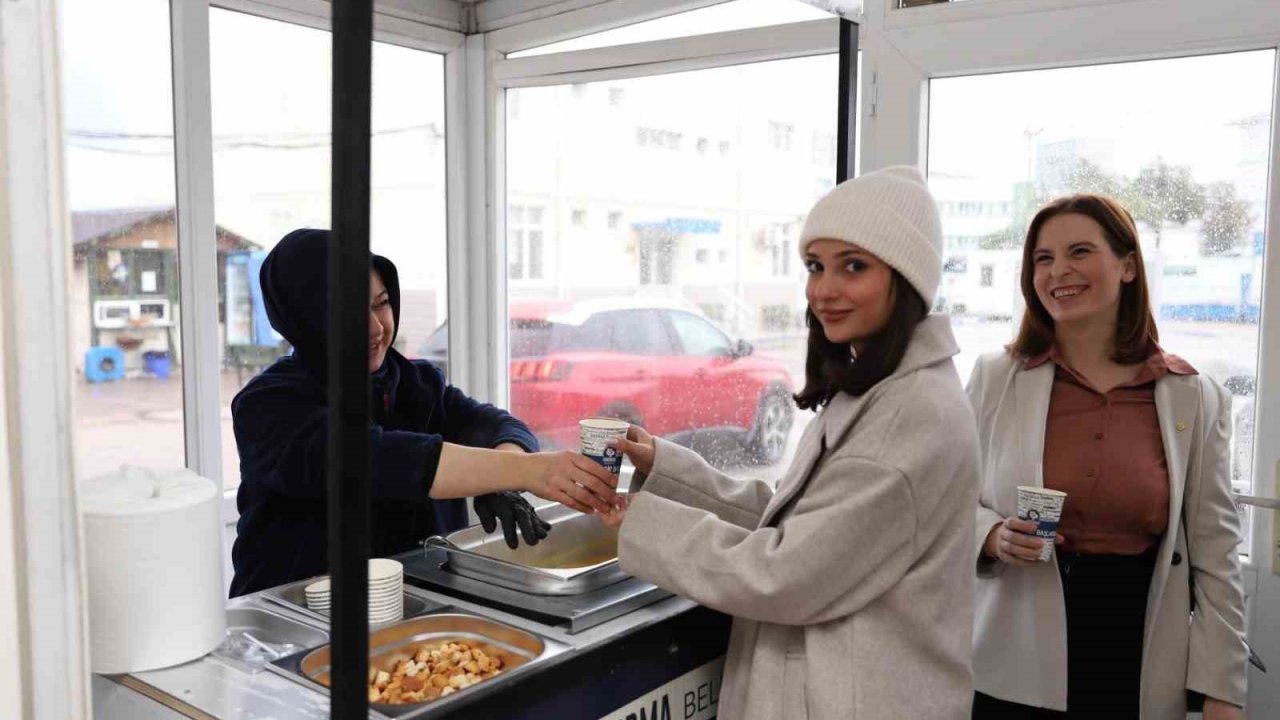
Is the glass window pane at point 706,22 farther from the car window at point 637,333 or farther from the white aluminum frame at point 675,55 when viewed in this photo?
the car window at point 637,333

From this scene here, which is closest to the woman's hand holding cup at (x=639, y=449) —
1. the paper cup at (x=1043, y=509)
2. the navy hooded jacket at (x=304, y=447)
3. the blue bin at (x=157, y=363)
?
the navy hooded jacket at (x=304, y=447)

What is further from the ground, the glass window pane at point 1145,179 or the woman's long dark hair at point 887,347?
the glass window pane at point 1145,179

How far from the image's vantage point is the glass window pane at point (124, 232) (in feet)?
9.99

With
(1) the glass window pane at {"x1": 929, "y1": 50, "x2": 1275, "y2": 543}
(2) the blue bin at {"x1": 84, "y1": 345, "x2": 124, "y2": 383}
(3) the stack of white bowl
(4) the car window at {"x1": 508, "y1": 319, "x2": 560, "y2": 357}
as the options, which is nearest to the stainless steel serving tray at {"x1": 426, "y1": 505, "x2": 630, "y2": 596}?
(3) the stack of white bowl

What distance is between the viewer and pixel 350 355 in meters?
1.06

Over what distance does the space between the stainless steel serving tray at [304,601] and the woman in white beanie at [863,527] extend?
417 mm

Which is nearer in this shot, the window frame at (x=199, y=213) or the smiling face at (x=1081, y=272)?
the smiling face at (x=1081, y=272)

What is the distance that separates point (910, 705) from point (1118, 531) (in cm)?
79

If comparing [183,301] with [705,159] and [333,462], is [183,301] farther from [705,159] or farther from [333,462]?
[333,462]

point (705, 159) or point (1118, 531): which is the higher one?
point (705, 159)

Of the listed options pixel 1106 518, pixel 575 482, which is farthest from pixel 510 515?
pixel 1106 518

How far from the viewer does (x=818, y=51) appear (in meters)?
3.15

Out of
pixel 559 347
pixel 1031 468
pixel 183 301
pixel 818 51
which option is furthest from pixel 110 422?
pixel 1031 468

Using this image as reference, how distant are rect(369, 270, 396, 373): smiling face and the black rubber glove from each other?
0.45 meters
